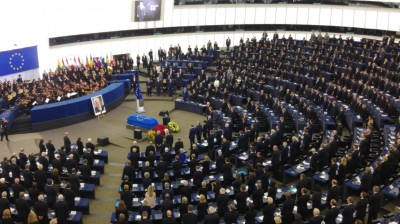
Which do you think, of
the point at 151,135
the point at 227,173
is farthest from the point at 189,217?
the point at 151,135

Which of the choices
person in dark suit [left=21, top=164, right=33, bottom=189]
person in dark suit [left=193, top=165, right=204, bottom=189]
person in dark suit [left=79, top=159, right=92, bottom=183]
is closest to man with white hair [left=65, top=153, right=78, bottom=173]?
person in dark suit [left=79, top=159, right=92, bottom=183]

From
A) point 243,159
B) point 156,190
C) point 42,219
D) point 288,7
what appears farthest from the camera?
point 288,7

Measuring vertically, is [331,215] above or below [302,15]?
below

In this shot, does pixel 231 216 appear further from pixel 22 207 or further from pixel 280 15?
pixel 280 15

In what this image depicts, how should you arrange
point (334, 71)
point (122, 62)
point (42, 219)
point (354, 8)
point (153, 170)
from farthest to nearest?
point (354, 8), point (122, 62), point (334, 71), point (153, 170), point (42, 219)

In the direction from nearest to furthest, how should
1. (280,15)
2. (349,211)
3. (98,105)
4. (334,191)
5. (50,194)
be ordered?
(349,211)
(334,191)
(50,194)
(98,105)
(280,15)

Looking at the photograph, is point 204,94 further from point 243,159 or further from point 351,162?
point 351,162

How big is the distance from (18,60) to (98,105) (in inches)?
320

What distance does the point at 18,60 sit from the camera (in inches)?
1259

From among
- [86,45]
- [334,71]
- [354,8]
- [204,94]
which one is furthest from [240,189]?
[354,8]

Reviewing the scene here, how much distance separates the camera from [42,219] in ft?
48.2

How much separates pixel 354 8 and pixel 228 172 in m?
29.2

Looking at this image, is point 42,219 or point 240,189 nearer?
point 42,219

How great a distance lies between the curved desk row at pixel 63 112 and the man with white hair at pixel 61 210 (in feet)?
39.1
